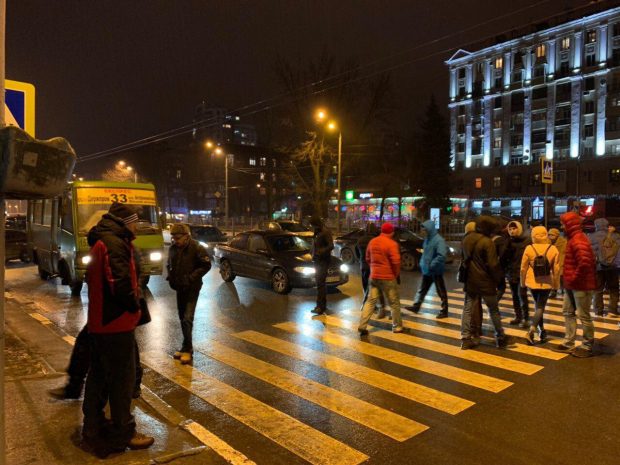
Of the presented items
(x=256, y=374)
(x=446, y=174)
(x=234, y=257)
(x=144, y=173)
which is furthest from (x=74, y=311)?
(x=144, y=173)

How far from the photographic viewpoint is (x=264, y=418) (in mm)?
4695

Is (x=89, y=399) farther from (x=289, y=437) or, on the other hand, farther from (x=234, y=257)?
(x=234, y=257)

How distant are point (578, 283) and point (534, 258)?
31.5 inches

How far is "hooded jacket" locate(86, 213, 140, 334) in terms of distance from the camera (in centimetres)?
363

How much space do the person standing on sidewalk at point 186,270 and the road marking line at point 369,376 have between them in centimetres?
140

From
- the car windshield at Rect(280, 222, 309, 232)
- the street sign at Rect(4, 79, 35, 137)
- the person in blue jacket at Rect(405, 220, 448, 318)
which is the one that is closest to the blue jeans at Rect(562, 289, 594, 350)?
the person in blue jacket at Rect(405, 220, 448, 318)

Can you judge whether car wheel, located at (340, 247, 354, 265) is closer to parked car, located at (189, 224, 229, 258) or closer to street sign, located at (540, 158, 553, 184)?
parked car, located at (189, 224, 229, 258)

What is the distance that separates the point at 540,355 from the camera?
6.69m

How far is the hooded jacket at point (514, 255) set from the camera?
8.64 m

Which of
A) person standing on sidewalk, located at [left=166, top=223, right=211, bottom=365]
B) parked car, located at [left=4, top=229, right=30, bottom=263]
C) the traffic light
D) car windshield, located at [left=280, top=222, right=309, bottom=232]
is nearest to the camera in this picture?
the traffic light

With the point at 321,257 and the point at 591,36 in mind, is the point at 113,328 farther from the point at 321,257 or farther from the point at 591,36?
the point at 591,36

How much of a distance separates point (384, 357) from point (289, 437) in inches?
105

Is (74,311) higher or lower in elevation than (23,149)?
lower

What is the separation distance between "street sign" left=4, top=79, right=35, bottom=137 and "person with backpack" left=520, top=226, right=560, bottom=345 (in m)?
6.60
